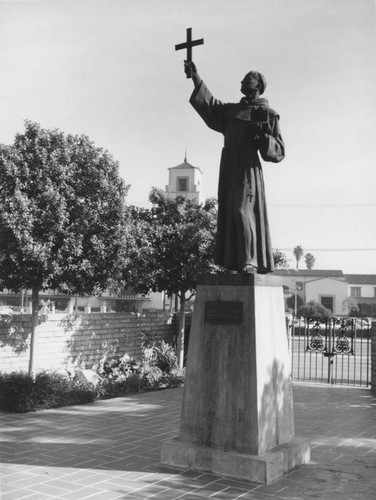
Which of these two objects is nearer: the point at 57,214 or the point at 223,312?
the point at 223,312

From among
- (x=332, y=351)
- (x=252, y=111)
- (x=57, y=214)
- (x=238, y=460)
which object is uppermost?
(x=252, y=111)

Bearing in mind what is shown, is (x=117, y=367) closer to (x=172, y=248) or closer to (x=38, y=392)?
(x=172, y=248)

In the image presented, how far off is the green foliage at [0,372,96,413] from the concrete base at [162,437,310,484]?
380cm

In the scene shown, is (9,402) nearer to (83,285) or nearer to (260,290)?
(83,285)

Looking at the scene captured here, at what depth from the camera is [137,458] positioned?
19.0ft

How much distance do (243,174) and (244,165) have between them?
0.10 m

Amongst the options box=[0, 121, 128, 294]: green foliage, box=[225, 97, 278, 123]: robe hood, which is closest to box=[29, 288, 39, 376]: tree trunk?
box=[0, 121, 128, 294]: green foliage

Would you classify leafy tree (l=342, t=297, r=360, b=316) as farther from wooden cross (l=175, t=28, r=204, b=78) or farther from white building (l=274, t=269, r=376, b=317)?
wooden cross (l=175, t=28, r=204, b=78)

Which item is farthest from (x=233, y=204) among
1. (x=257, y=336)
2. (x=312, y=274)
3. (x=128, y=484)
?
(x=312, y=274)

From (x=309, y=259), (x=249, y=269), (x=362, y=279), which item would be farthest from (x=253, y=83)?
(x=309, y=259)

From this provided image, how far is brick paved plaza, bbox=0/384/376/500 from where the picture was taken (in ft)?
15.3

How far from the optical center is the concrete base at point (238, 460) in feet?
16.2

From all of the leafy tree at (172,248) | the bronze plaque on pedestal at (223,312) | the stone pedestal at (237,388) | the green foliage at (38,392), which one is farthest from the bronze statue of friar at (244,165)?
the leafy tree at (172,248)

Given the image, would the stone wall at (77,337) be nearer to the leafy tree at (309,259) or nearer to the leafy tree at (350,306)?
the leafy tree at (350,306)
